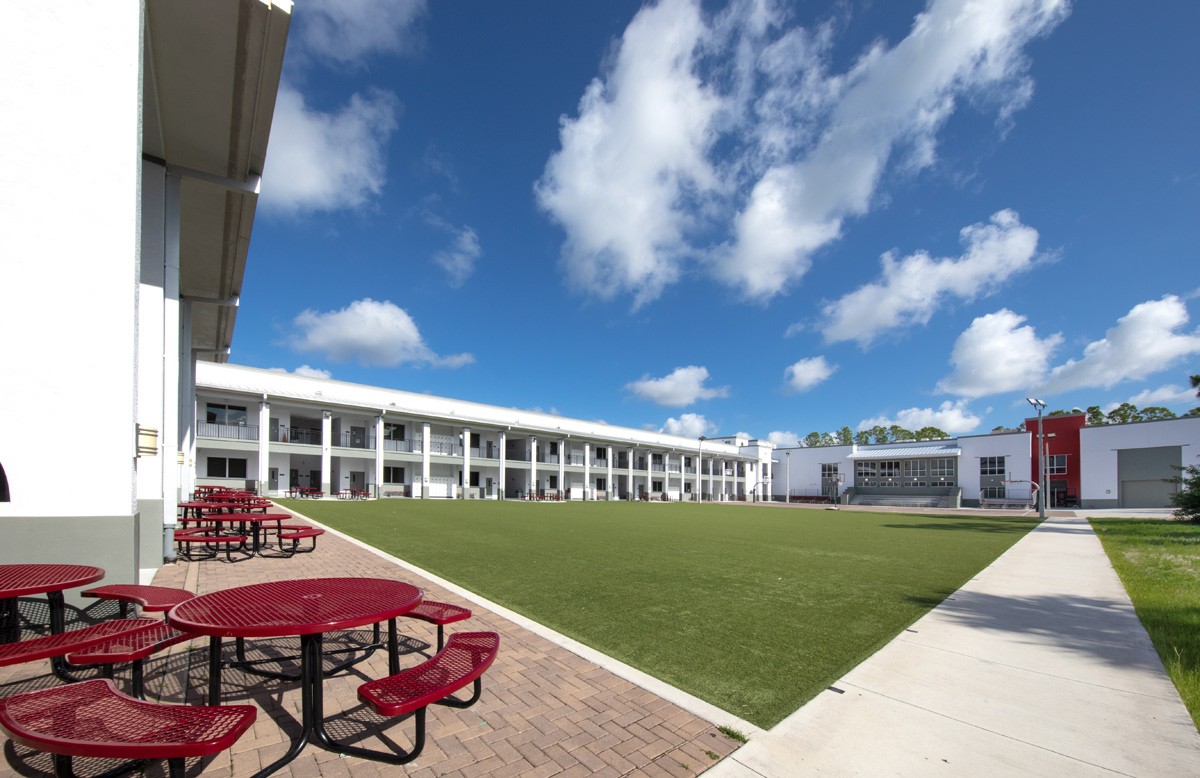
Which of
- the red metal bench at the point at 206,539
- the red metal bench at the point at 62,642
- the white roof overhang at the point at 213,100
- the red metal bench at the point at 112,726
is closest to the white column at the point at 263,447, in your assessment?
the red metal bench at the point at 206,539

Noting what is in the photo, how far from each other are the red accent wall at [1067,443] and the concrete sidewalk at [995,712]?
2396 inches

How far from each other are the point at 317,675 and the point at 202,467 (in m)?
33.2

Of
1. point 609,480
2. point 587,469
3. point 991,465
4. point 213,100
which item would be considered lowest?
point 609,480

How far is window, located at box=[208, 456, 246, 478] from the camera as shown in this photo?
29406 millimetres

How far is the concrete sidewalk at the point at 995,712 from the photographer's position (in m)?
3.04

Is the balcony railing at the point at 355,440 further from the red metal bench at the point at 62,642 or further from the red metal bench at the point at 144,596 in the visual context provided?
the red metal bench at the point at 62,642

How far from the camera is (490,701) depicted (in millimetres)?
3701

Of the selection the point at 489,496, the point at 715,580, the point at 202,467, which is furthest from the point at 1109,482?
the point at 202,467

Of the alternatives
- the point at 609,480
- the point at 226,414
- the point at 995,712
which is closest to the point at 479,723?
the point at 995,712

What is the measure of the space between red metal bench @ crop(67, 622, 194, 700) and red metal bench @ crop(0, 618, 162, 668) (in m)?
0.05

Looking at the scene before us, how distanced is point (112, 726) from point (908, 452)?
72331mm

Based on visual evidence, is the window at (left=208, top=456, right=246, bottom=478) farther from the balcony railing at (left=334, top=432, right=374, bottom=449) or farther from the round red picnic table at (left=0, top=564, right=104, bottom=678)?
the round red picnic table at (left=0, top=564, right=104, bottom=678)

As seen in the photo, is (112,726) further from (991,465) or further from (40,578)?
(991,465)

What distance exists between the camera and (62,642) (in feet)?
9.75
